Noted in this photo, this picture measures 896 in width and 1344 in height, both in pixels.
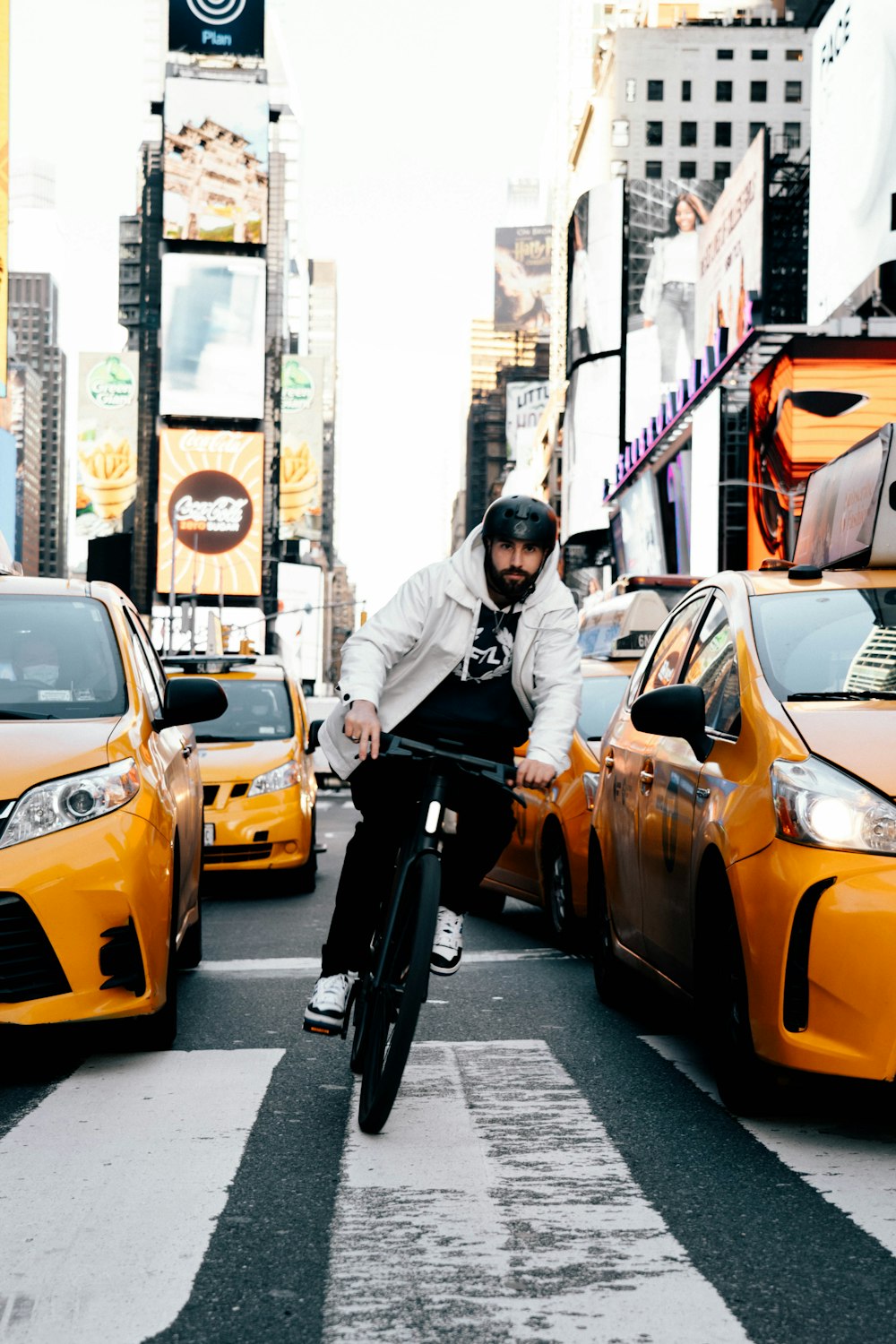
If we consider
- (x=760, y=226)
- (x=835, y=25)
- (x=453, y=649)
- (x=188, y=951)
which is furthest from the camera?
(x=760, y=226)

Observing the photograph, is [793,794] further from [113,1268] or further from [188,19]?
[188,19]

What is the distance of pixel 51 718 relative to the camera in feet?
19.0

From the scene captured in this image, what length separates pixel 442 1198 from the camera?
3.92 m

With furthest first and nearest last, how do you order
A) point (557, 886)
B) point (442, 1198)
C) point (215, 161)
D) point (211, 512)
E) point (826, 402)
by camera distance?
point (215, 161), point (211, 512), point (826, 402), point (557, 886), point (442, 1198)

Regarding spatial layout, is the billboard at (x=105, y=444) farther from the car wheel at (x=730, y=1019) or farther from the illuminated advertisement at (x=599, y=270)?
the car wheel at (x=730, y=1019)

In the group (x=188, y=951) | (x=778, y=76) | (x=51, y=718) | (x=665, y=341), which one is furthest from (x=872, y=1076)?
(x=778, y=76)

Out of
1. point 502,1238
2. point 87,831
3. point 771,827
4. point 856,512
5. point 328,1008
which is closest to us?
point 502,1238

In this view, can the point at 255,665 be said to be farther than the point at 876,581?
Yes

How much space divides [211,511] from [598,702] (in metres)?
95.7

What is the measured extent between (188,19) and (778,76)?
37.8 metres

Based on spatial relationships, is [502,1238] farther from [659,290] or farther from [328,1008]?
[659,290]

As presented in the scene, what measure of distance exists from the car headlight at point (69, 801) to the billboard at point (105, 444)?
110019mm

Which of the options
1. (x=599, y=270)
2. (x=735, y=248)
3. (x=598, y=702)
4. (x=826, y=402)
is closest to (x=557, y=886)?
(x=598, y=702)

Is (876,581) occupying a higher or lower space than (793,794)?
higher
